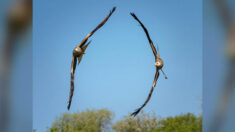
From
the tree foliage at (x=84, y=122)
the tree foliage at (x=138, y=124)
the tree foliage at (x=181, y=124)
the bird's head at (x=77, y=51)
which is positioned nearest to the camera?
the bird's head at (x=77, y=51)

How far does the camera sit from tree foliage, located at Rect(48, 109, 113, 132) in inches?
172

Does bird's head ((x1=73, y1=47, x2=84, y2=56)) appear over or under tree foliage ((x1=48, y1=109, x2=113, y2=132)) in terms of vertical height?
over

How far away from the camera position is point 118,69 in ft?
13.6

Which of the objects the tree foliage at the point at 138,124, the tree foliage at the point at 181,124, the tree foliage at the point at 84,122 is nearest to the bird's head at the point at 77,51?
the tree foliage at the point at 84,122

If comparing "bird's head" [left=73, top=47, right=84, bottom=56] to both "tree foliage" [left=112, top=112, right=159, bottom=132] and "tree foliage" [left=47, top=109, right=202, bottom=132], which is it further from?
"tree foliage" [left=112, top=112, right=159, bottom=132]

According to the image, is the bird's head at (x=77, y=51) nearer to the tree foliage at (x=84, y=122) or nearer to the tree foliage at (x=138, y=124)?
the tree foliage at (x=84, y=122)

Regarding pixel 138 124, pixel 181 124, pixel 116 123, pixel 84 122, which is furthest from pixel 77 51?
pixel 181 124

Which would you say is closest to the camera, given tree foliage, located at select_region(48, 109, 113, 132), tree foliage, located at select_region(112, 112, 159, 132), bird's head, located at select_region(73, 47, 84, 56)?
bird's head, located at select_region(73, 47, 84, 56)

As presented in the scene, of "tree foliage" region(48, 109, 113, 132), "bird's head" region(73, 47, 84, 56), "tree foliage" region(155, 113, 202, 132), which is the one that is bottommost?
"tree foliage" region(155, 113, 202, 132)

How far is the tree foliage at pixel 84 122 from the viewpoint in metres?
4.36

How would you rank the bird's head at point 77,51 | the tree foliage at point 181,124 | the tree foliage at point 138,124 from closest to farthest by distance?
1. the bird's head at point 77,51
2. the tree foliage at point 138,124
3. the tree foliage at point 181,124

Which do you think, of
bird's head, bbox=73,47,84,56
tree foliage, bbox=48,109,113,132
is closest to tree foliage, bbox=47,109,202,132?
tree foliage, bbox=48,109,113,132

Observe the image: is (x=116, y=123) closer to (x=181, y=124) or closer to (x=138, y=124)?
(x=138, y=124)

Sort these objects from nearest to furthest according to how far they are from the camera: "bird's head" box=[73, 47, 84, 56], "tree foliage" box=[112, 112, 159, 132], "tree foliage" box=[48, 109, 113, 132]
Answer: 1. "bird's head" box=[73, 47, 84, 56]
2. "tree foliage" box=[48, 109, 113, 132]
3. "tree foliage" box=[112, 112, 159, 132]
